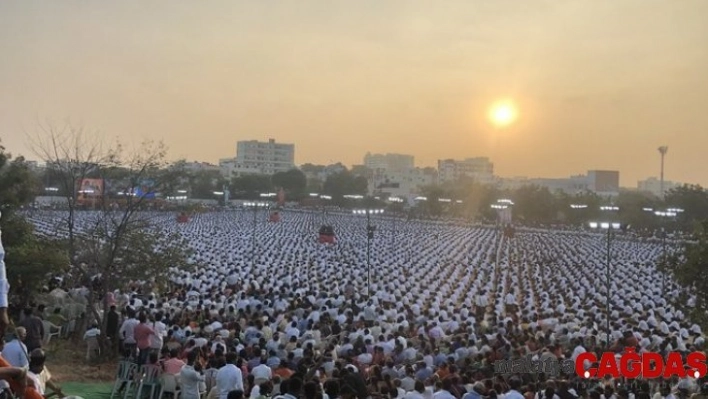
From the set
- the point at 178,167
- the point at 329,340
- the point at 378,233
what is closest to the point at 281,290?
the point at 178,167

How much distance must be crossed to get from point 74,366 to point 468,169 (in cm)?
16020

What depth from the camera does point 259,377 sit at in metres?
8.61

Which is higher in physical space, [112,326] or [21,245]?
[21,245]

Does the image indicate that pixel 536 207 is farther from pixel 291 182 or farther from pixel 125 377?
pixel 125 377

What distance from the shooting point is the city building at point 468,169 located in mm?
160613

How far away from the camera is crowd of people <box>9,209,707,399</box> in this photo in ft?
28.2

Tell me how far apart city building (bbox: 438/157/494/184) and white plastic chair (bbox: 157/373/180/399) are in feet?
484

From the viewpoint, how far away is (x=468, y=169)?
16762 cm

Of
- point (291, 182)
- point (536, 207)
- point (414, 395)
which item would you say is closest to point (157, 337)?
point (414, 395)

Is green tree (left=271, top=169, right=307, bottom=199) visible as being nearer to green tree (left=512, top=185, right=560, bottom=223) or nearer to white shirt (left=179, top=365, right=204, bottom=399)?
green tree (left=512, top=185, right=560, bottom=223)

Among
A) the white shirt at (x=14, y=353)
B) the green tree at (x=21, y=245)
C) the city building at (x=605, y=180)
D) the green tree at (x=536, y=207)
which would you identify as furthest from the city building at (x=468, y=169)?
the white shirt at (x=14, y=353)

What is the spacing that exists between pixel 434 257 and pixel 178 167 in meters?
16.0

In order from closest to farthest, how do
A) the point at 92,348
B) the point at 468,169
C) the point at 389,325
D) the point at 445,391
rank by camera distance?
the point at 445,391, the point at 92,348, the point at 389,325, the point at 468,169

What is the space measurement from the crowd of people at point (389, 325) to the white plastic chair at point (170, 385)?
0.23 feet
